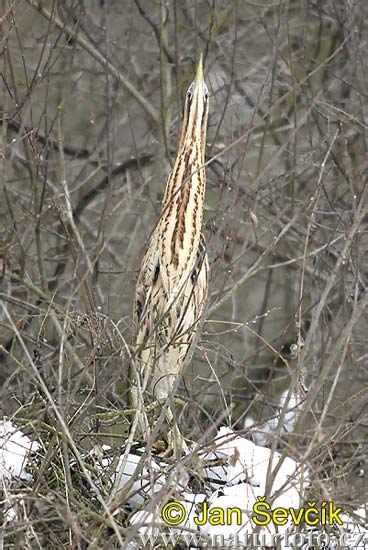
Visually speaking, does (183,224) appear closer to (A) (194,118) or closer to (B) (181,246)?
(B) (181,246)

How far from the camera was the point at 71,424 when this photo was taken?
10.1ft

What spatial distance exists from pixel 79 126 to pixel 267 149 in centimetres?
122

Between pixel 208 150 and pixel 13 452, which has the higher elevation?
pixel 208 150

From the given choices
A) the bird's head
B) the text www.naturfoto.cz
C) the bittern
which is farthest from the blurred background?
the text www.naturfoto.cz

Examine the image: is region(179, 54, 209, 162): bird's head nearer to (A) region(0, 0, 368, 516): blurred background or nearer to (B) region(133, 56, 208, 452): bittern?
(B) region(133, 56, 208, 452): bittern

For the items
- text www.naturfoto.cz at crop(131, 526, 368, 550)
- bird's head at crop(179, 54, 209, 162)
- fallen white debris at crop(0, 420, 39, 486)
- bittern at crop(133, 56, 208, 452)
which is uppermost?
bird's head at crop(179, 54, 209, 162)

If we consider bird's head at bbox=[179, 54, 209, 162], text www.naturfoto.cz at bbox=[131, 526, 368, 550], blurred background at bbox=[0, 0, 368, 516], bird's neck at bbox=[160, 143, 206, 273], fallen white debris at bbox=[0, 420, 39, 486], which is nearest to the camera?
text www.naturfoto.cz at bbox=[131, 526, 368, 550]

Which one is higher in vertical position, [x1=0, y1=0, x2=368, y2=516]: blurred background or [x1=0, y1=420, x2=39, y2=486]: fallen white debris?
[x1=0, y1=0, x2=368, y2=516]: blurred background

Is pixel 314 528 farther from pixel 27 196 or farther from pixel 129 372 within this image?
pixel 27 196

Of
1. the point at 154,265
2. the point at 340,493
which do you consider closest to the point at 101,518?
the point at 340,493

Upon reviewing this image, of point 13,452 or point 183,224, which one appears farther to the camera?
point 183,224

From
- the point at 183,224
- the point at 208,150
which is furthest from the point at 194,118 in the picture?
the point at 208,150

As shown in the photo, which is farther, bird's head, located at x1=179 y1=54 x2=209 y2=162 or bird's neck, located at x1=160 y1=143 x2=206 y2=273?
bird's neck, located at x1=160 y1=143 x2=206 y2=273

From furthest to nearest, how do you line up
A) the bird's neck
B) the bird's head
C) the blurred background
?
the blurred background, the bird's neck, the bird's head
